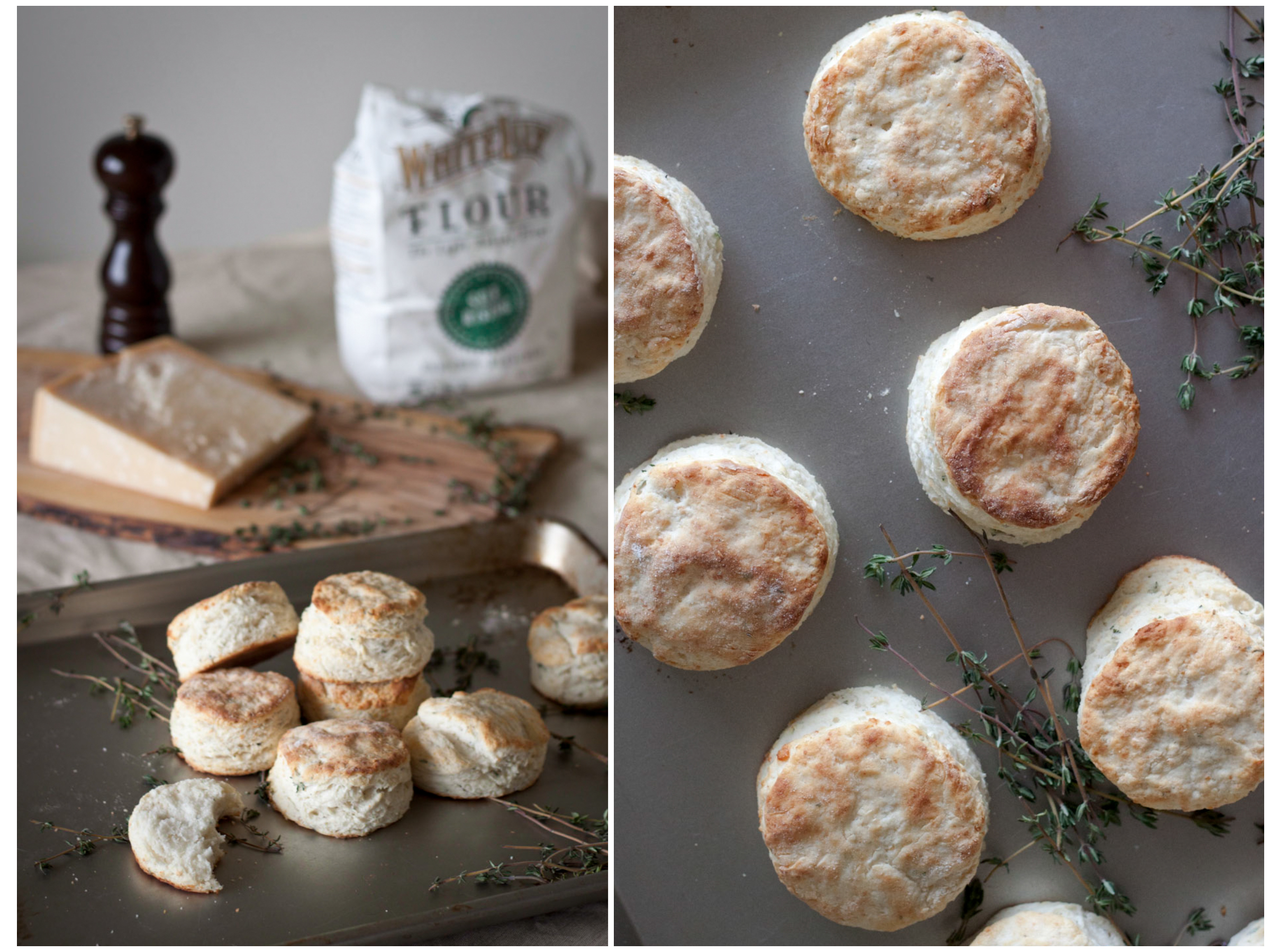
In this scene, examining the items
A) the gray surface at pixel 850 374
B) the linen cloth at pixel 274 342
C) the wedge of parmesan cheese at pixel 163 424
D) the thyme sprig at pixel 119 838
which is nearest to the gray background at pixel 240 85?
the linen cloth at pixel 274 342

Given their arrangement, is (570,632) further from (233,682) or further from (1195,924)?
(1195,924)

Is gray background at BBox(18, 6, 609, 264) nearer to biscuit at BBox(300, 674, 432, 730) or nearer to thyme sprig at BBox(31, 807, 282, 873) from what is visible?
biscuit at BBox(300, 674, 432, 730)

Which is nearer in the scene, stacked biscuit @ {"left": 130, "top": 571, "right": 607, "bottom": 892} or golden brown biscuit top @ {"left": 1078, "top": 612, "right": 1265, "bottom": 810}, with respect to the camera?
stacked biscuit @ {"left": 130, "top": 571, "right": 607, "bottom": 892}

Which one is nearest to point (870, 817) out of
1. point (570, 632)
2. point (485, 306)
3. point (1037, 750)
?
point (1037, 750)

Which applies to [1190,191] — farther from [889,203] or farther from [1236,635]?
[1236,635]

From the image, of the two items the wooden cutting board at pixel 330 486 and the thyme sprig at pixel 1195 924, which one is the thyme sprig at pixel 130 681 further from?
the thyme sprig at pixel 1195 924

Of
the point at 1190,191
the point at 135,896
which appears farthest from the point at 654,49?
the point at 135,896

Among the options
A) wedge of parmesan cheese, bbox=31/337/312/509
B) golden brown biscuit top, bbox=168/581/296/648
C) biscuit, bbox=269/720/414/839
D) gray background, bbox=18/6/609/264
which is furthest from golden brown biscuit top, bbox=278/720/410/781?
gray background, bbox=18/6/609/264
